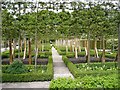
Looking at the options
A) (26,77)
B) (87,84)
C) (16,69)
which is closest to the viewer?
(87,84)

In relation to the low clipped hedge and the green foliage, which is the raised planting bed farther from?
the green foliage

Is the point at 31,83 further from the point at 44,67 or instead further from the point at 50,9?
the point at 50,9

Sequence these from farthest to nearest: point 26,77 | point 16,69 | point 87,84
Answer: point 16,69 < point 26,77 < point 87,84

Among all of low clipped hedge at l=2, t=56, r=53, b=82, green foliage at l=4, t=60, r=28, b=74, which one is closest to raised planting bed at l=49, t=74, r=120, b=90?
low clipped hedge at l=2, t=56, r=53, b=82

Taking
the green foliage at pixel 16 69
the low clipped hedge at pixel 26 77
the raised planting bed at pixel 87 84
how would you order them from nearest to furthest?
the raised planting bed at pixel 87 84 → the low clipped hedge at pixel 26 77 → the green foliage at pixel 16 69

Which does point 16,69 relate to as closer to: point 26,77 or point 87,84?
point 26,77

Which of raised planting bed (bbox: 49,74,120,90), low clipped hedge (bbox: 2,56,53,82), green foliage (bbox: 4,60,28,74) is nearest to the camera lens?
raised planting bed (bbox: 49,74,120,90)

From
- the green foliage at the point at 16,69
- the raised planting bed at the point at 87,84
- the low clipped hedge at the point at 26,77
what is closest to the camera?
the raised planting bed at the point at 87,84

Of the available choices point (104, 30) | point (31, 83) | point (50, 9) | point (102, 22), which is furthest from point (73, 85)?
point (104, 30)

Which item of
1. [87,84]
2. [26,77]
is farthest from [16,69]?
[87,84]

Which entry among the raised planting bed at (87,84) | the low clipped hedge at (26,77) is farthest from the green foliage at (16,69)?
the raised planting bed at (87,84)

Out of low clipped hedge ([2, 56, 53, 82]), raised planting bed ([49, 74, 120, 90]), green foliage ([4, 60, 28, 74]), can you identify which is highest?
raised planting bed ([49, 74, 120, 90])

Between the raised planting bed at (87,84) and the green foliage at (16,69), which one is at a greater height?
the raised planting bed at (87,84)

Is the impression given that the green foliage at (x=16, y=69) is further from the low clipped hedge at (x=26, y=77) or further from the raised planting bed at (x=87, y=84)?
the raised planting bed at (x=87, y=84)
